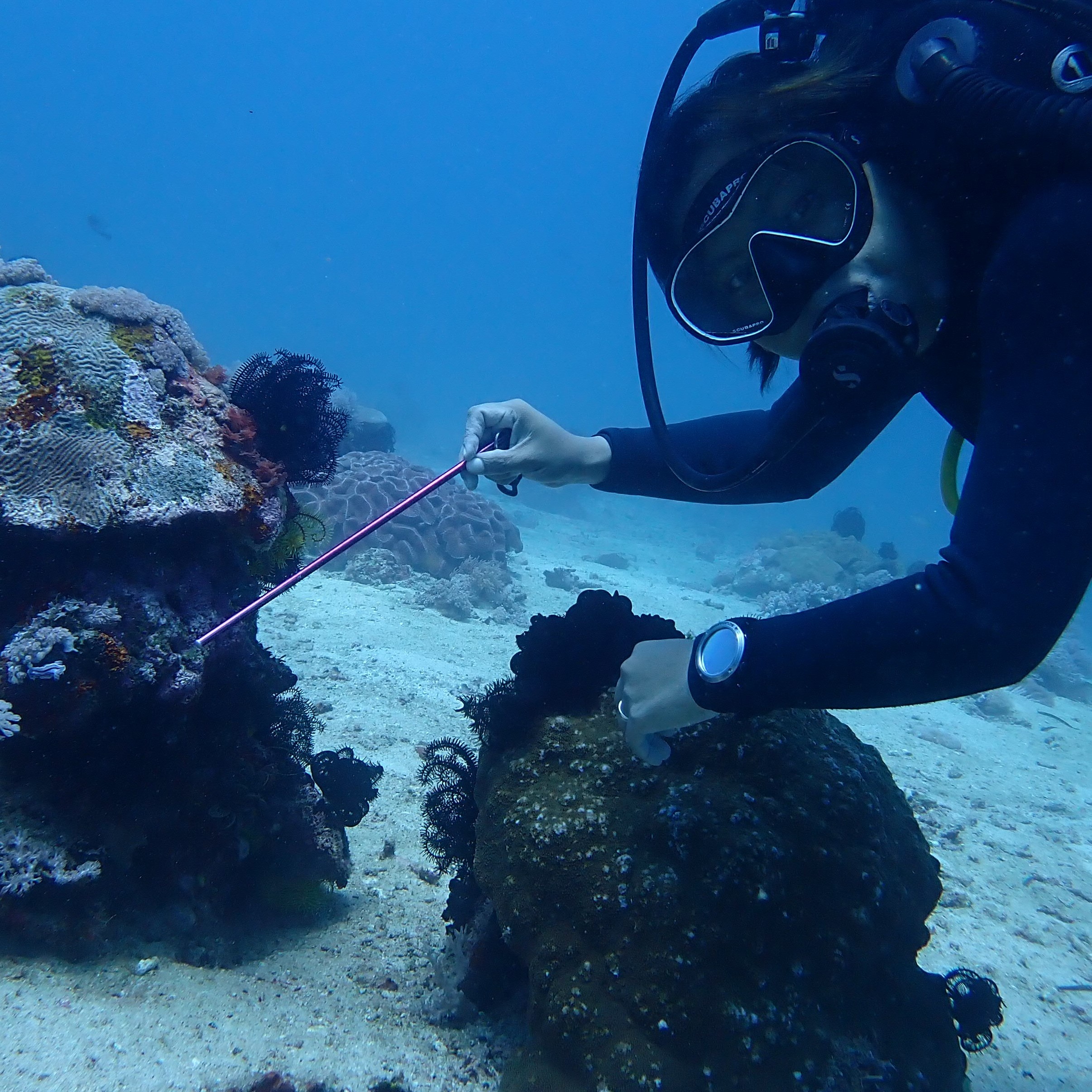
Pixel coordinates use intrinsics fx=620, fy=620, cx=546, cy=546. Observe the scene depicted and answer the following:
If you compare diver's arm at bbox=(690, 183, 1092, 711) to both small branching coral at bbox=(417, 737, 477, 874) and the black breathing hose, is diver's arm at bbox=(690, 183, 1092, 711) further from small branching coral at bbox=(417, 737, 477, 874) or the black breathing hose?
small branching coral at bbox=(417, 737, 477, 874)

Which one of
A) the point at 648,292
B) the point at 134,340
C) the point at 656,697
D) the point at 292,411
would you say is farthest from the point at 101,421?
the point at 656,697

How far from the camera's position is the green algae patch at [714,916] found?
6.77 ft

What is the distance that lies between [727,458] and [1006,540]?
1600 mm

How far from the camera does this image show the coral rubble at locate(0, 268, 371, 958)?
2248 millimetres

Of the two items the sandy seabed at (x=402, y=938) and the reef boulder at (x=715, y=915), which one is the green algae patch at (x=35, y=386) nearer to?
the sandy seabed at (x=402, y=938)

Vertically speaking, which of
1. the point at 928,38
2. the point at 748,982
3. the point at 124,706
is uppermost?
the point at 928,38

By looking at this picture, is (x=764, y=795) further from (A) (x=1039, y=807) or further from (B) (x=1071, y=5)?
(A) (x=1039, y=807)

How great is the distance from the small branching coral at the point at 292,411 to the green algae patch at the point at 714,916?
1.82m

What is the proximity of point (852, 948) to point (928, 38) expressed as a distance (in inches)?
114

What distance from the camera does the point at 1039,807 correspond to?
20.8 feet

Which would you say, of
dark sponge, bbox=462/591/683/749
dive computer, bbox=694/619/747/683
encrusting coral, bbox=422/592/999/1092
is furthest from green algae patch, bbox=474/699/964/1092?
dive computer, bbox=694/619/747/683

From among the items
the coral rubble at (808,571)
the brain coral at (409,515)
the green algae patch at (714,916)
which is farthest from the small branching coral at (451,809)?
the coral rubble at (808,571)

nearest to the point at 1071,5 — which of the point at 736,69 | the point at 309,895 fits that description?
the point at 736,69

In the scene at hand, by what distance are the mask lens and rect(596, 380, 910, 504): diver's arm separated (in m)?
0.84
